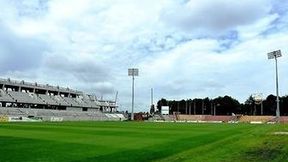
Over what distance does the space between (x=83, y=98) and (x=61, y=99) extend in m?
20.2

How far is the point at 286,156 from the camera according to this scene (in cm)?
1959

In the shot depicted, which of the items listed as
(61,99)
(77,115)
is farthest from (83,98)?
(77,115)

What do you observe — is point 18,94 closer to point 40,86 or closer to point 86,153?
point 40,86

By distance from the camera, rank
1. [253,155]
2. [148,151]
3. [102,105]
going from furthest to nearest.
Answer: [102,105]
[148,151]
[253,155]

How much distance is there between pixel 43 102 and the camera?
135625 mm

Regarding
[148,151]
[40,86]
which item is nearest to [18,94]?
[40,86]

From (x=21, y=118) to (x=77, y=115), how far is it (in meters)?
34.1

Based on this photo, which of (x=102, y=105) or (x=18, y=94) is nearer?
(x=18, y=94)

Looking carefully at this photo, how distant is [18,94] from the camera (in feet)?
425

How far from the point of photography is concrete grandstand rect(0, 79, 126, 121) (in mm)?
117538

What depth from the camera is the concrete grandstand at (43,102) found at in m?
118

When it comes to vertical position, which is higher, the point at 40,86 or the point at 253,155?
the point at 40,86

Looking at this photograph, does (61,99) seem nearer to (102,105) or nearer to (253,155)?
(102,105)

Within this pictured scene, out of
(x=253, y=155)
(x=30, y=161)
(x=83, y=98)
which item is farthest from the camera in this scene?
(x=83, y=98)
